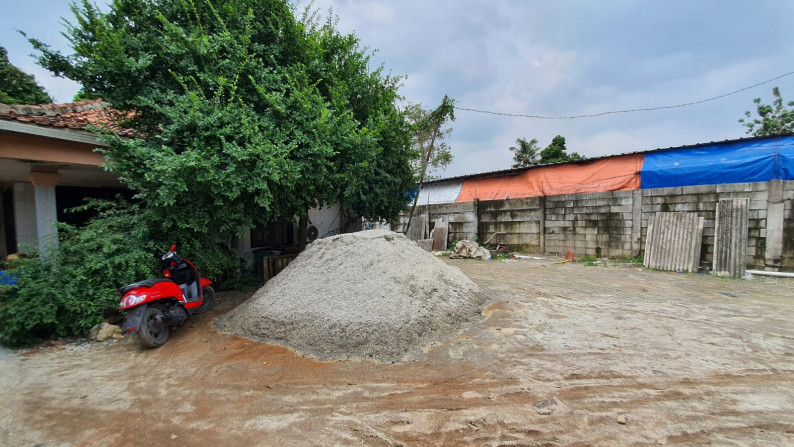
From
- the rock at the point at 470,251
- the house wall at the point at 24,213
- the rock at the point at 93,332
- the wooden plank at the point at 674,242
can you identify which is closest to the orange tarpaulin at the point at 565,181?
the wooden plank at the point at 674,242

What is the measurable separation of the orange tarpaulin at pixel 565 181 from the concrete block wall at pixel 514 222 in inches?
20.2

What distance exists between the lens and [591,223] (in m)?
9.22

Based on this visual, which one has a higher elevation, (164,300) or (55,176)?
(55,176)

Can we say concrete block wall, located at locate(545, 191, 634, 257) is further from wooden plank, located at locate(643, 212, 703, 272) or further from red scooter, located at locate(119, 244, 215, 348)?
red scooter, located at locate(119, 244, 215, 348)

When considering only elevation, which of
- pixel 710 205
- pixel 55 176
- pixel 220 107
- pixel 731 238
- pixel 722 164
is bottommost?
pixel 731 238

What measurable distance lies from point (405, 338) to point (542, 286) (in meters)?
3.71

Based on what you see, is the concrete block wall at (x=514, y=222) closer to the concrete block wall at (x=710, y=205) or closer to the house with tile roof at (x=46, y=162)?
the concrete block wall at (x=710, y=205)

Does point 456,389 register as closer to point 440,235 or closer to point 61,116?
Answer: point 61,116

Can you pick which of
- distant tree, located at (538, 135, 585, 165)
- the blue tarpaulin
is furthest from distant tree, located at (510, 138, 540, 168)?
the blue tarpaulin

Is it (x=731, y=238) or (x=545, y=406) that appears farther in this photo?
(x=731, y=238)

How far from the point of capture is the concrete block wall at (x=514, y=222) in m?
10.4

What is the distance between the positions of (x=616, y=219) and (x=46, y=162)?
39.3ft

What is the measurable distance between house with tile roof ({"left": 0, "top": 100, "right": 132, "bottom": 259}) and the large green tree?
0.80 m

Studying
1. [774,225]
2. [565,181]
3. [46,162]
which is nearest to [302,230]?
[46,162]
